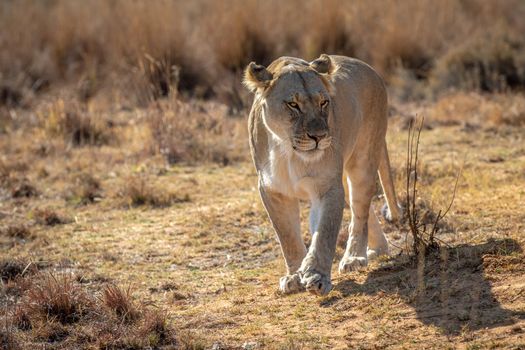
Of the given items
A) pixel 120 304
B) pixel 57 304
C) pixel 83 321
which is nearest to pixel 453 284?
pixel 120 304

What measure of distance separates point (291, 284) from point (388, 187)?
1.78 meters

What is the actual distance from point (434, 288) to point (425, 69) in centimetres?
1072

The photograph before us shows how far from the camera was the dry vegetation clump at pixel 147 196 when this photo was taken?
9.87 meters

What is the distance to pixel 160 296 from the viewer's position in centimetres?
692

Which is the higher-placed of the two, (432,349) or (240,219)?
(432,349)

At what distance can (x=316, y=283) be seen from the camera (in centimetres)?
566

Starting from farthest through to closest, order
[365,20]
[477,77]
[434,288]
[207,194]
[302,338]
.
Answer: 1. [365,20]
2. [477,77]
3. [207,194]
4. [434,288]
5. [302,338]

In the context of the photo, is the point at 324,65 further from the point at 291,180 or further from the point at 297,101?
the point at 291,180

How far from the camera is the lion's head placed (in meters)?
5.91

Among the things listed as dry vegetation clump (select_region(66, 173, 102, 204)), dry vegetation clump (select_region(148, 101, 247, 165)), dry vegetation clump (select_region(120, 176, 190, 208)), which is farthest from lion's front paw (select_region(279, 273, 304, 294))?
dry vegetation clump (select_region(148, 101, 247, 165))

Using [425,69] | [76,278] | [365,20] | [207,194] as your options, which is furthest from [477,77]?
[76,278]

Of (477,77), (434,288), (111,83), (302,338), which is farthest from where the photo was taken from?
(111,83)

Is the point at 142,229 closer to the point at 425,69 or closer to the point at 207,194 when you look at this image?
the point at 207,194

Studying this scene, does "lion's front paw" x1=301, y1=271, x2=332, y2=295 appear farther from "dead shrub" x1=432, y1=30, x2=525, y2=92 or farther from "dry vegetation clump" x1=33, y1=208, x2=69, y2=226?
"dead shrub" x1=432, y1=30, x2=525, y2=92
